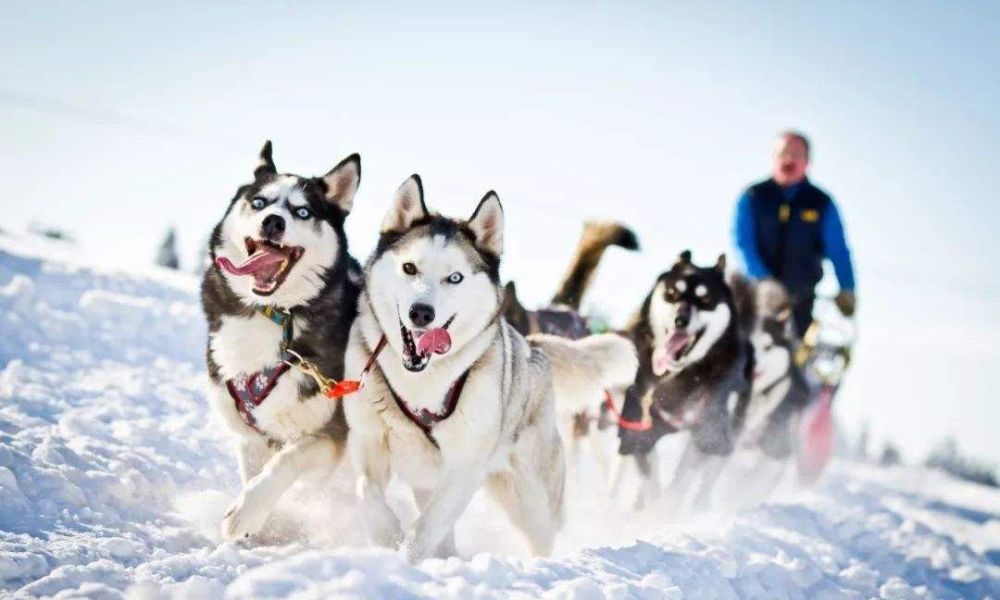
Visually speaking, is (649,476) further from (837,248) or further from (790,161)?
(790,161)

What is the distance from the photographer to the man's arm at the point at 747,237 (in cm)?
627

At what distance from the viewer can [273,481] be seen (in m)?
2.98

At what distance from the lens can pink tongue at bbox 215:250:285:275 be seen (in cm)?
306

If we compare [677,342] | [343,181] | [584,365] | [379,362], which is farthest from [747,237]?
[379,362]

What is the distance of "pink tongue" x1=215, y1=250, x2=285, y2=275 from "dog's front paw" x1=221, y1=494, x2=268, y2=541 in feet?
3.33

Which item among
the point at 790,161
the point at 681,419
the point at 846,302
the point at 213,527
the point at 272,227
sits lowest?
the point at 213,527

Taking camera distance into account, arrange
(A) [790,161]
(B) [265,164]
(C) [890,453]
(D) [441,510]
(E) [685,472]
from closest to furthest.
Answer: (D) [441,510]
(B) [265,164]
(E) [685,472]
(A) [790,161]
(C) [890,453]

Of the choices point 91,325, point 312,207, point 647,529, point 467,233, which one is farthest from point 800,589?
point 91,325

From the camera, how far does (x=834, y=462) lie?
11.6m

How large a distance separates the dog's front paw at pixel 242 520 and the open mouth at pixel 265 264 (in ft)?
3.16

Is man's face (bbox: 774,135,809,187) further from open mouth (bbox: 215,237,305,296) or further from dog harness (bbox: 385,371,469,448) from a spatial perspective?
open mouth (bbox: 215,237,305,296)

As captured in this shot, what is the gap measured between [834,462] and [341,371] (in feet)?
35.9

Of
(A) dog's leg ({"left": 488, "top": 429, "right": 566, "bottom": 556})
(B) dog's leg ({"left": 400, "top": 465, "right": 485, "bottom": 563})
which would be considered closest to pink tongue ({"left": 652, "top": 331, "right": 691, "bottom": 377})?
(A) dog's leg ({"left": 488, "top": 429, "right": 566, "bottom": 556})

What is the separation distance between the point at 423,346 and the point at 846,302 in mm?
5096
